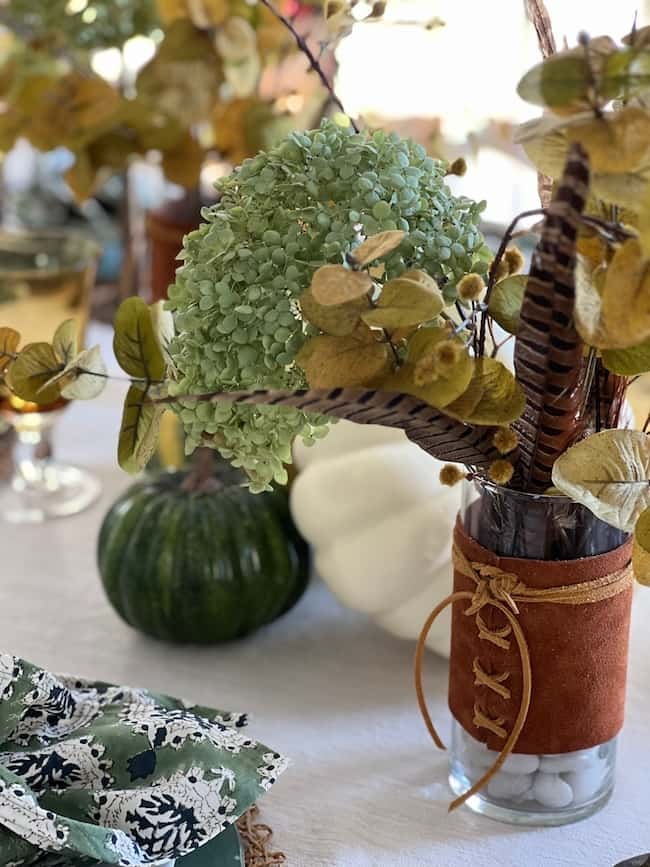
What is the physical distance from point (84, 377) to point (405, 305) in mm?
159

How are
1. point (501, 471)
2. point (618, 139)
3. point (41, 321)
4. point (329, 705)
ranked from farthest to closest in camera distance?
point (41, 321), point (329, 705), point (501, 471), point (618, 139)

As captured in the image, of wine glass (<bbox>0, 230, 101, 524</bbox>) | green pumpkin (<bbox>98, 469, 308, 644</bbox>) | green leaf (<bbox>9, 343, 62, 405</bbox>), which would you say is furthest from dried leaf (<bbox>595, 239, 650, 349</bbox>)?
wine glass (<bbox>0, 230, 101, 524</bbox>)

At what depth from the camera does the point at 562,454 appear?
48 cm

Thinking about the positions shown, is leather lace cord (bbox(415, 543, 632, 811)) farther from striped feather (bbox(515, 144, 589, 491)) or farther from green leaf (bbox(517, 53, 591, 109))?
green leaf (bbox(517, 53, 591, 109))

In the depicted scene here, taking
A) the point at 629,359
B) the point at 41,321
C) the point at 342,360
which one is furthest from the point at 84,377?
the point at 41,321

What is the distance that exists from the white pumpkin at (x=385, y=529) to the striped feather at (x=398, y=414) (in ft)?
0.68

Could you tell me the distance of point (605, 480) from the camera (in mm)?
461

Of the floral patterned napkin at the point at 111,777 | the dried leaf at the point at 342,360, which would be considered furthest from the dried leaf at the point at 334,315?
the floral patterned napkin at the point at 111,777

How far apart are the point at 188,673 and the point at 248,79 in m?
0.53

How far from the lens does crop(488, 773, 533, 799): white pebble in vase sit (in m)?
0.58

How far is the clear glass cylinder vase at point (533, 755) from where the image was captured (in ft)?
1.75

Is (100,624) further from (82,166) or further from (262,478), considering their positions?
(82,166)

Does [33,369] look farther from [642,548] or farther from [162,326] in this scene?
[642,548]

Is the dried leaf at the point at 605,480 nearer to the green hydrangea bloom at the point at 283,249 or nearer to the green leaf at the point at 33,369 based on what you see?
the green hydrangea bloom at the point at 283,249
